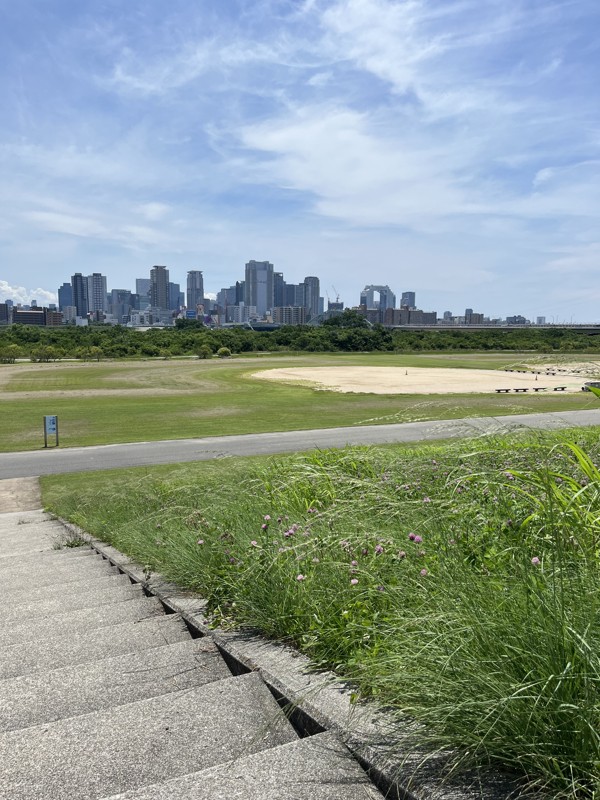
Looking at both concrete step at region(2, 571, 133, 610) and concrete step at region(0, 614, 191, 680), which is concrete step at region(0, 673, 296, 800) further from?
concrete step at region(2, 571, 133, 610)

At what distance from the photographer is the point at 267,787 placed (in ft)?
6.62

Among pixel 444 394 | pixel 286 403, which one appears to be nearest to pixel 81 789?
pixel 286 403

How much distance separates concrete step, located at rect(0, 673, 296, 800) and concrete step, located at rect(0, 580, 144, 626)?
7.40 ft

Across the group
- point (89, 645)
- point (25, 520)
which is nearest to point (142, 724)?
point (89, 645)

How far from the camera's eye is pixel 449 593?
284 cm

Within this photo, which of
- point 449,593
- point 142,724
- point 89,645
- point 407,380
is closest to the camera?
point 142,724

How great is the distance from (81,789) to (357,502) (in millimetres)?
2552

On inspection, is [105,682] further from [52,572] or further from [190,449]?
[190,449]

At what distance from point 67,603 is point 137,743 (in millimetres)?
2915

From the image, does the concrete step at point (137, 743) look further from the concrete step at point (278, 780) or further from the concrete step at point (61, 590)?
the concrete step at point (61, 590)

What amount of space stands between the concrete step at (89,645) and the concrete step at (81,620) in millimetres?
151

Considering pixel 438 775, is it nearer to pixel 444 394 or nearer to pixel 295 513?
pixel 295 513

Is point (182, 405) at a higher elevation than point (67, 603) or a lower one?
lower

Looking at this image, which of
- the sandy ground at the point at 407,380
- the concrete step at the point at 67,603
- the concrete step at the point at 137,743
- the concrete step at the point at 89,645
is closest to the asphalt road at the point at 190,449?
the concrete step at the point at 67,603
